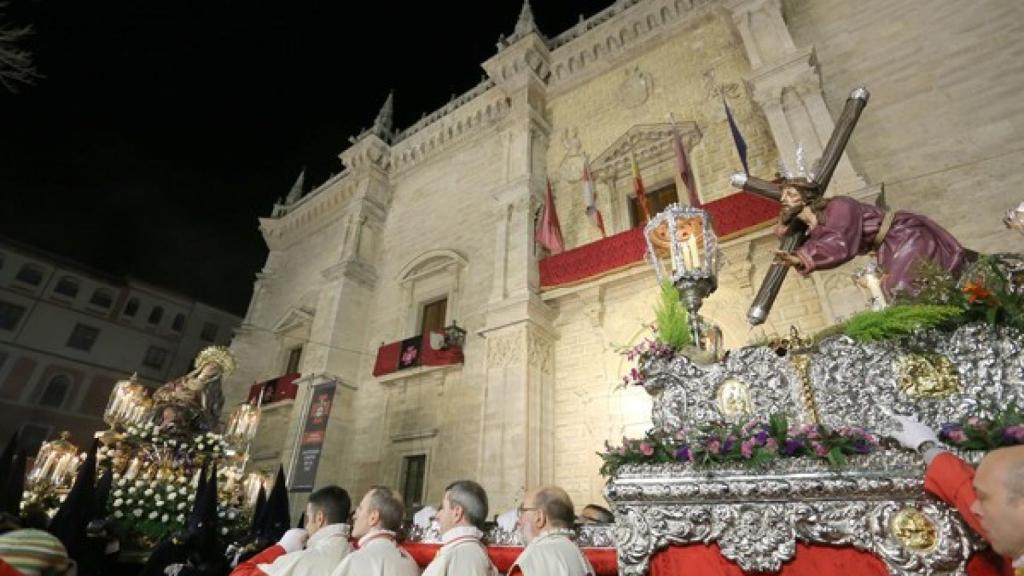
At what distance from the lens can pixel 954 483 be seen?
5.20 ft

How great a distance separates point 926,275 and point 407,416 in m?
10.6

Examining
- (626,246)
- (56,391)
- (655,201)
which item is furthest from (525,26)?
(56,391)

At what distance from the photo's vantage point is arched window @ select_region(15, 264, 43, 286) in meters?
25.4

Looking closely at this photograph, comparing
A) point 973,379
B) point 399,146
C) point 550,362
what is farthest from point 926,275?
point 399,146

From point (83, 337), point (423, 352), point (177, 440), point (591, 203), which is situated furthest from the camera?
point (83, 337)

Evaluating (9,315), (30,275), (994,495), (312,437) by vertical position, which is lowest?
(994,495)

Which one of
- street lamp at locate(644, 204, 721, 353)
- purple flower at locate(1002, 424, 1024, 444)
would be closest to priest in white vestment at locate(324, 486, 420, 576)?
street lamp at locate(644, 204, 721, 353)

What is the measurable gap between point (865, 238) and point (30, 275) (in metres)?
37.2

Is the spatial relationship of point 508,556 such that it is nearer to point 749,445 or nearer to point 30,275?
point 749,445

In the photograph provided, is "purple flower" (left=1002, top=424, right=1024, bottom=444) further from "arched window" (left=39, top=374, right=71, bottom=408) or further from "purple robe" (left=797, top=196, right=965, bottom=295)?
"arched window" (left=39, top=374, right=71, bottom=408)

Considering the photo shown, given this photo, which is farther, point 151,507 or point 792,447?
point 151,507

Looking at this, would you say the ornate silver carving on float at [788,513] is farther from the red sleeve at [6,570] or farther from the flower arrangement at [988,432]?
the red sleeve at [6,570]

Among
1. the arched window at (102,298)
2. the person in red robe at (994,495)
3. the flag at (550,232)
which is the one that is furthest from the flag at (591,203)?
the arched window at (102,298)

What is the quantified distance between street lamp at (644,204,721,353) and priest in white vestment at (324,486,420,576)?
2316 millimetres
